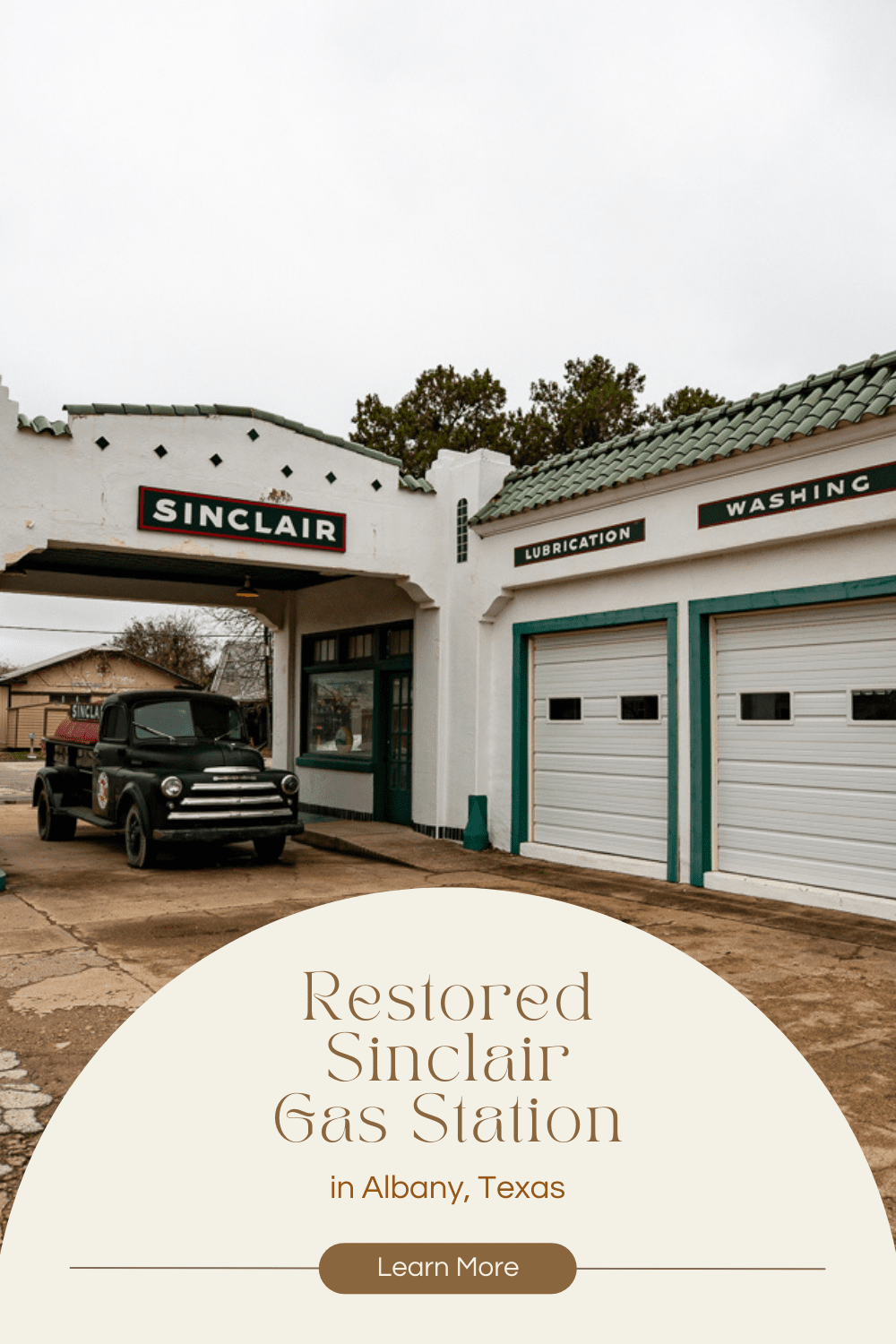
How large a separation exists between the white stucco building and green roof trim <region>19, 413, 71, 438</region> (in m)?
0.03

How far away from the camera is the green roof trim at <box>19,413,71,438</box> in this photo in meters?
9.88

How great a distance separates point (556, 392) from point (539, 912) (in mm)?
32166

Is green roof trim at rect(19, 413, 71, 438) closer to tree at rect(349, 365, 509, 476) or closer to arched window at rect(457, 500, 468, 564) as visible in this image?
arched window at rect(457, 500, 468, 564)

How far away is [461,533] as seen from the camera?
12.5 m

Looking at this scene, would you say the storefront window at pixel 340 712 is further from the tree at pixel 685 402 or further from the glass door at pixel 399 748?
the tree at pixel 685 402

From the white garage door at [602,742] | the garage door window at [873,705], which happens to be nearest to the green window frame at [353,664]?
the white garage door at [602,742]

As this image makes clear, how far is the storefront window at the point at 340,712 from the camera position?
14.6m

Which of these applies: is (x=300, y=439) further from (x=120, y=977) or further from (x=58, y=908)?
(x=120, y=977)

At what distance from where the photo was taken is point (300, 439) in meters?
11.6

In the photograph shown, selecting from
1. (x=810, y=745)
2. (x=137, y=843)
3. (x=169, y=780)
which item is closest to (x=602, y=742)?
(x=810, y=745)

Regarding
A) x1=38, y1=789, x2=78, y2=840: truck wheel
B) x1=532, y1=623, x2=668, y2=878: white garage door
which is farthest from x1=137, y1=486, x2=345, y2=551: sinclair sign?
x1=38, y1=789, x2=78, y2=840: truck wheel

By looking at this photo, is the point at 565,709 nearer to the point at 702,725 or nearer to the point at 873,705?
the point at 702,725

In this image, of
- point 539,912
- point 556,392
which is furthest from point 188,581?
point 556,392

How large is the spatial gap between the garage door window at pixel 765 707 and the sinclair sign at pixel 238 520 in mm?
5137
